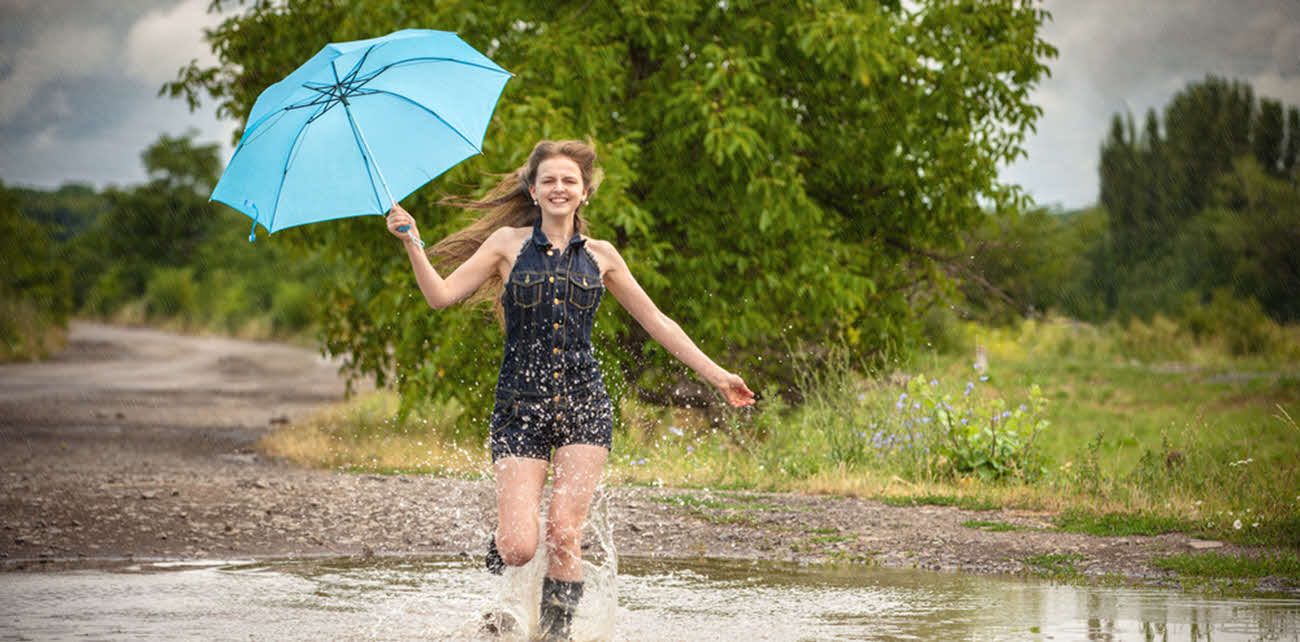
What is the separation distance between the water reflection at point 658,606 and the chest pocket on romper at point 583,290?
1434 millimetres

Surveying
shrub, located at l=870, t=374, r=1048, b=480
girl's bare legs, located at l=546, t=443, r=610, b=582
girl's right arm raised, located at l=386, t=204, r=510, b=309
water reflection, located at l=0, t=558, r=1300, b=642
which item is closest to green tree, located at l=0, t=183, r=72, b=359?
shrub, located at l=870, t=374, r=1048, b=480

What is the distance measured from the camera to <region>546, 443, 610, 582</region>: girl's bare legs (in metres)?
5.60

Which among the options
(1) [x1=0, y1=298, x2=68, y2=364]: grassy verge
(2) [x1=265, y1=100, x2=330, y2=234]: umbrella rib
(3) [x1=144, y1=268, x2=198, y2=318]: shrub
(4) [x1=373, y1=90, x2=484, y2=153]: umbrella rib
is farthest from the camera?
(3) [x1=144, y1=268, x2=198, y2=318]: shrub

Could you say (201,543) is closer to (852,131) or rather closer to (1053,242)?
(852,131)

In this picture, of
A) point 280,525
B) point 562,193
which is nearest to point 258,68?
point 280,525

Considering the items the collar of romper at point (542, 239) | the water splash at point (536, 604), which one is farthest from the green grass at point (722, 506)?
the collar of romper at point (542, 239)

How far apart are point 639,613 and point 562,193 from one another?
1.98 metres

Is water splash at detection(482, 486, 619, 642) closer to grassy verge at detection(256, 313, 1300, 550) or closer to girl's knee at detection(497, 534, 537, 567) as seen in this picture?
girl's knee at detection(497, 534, 537, 567)

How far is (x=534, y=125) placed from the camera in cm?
1177

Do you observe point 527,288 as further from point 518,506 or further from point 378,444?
point 378,444

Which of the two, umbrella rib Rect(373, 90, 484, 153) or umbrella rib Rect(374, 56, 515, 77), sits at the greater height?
umbrella rib Rect(374, 56, 515, 77)

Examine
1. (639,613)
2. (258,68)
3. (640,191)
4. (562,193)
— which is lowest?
(639,613)

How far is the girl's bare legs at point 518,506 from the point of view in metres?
5.53

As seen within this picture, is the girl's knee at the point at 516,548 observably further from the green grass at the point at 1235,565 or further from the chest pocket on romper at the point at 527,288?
the green grass at the point at 1235,565
